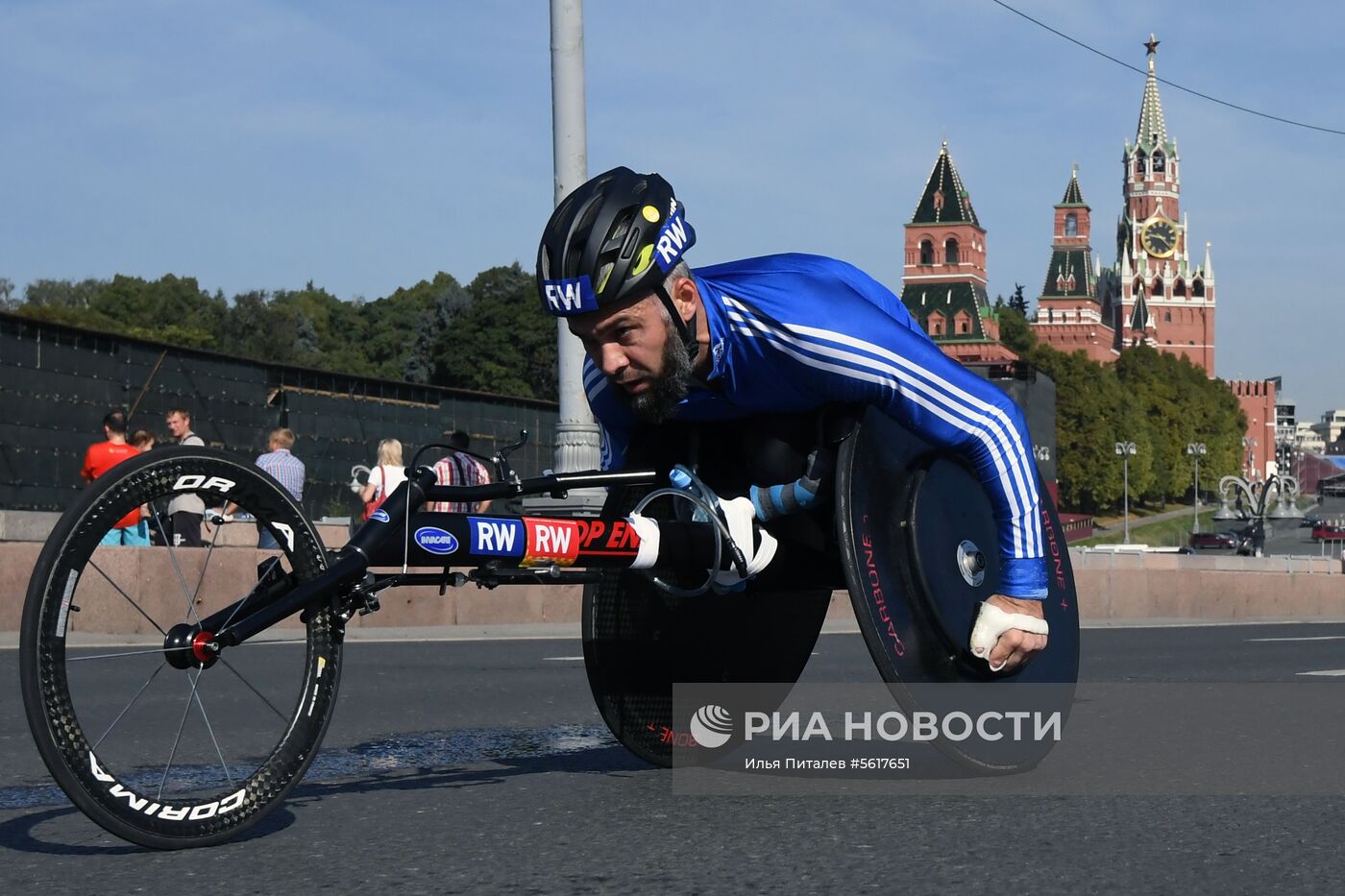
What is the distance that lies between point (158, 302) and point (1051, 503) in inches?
4352

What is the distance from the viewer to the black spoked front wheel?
3309 millimetres

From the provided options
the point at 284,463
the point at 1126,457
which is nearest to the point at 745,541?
the point at 284,463

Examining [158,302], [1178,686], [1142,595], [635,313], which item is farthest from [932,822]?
[158,302]

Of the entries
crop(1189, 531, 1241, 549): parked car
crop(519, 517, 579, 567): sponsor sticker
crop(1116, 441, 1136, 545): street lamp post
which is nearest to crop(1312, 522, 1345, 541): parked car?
crop(1116, 441, 1136, 545): street lamp post

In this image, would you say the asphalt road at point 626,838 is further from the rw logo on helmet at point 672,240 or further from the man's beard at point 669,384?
the rw logo on helmet at point 672,240

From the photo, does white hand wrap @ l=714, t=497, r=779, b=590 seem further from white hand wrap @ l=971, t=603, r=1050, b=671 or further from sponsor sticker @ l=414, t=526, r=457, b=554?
sponsor sticker @ l=414, t=526, r=457, b=554

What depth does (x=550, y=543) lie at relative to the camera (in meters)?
4.12

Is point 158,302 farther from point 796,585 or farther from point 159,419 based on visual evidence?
point 796,585

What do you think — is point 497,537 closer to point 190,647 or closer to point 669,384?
point 669,384

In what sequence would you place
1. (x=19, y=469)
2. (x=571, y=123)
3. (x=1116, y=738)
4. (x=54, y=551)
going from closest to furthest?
(x=54, y=551) < (x=1116, y=738) < (x=571, y=123) < (x=19, y=469)

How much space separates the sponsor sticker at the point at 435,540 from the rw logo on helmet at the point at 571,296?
55cm

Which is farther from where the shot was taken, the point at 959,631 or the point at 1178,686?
the point at 1178,686

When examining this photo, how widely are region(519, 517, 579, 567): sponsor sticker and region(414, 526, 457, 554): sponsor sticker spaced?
19 centimetres

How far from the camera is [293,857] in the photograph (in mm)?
3510
